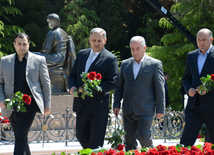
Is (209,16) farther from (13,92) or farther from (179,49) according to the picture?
(13,92)

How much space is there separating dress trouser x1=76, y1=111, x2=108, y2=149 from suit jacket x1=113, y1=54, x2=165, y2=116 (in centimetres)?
38

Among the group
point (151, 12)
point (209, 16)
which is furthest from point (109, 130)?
point (151, 12)

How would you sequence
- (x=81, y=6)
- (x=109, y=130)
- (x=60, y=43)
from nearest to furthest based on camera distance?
(x=109, y=130) → (x=60, y=43) → (x=81, y=6)

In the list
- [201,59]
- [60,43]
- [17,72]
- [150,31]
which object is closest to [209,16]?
[150,31]

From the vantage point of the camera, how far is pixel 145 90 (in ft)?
14.7

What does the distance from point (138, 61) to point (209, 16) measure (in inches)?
516

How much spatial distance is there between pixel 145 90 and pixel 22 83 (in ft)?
5.46

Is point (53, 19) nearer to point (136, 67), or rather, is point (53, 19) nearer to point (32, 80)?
point (32, 80)

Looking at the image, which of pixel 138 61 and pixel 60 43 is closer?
pixel 138 61

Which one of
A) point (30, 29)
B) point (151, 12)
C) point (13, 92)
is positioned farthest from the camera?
point (151, 12)

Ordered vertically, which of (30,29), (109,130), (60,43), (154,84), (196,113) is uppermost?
(30,29)

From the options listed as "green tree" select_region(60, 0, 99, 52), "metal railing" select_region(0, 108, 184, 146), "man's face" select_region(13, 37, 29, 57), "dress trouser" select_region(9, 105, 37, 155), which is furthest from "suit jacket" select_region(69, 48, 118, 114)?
"green tree" select_region(60, 0, 99, 52)

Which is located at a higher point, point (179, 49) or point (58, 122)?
point (179, 49)

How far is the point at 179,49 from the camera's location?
1664 centimetres
